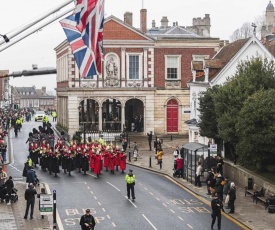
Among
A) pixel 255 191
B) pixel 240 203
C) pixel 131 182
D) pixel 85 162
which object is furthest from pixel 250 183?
Answer: pixel 85 162

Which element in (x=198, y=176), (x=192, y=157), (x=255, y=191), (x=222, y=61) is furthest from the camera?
(x=222, y=61)

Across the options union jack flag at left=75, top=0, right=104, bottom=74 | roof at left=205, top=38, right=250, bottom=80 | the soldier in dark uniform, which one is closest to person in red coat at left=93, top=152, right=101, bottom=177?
the soldier in dark uniform

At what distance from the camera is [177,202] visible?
30344mm

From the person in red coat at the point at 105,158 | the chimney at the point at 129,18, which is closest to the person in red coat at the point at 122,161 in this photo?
the person in red coat at the point at 105,158

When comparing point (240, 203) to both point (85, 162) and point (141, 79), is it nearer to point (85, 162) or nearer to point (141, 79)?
point (85, 162)

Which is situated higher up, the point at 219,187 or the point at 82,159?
the point at 82,159

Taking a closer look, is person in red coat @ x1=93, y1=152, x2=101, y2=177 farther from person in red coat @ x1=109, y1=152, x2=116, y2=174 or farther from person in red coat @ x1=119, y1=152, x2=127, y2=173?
person in red coat @ x1=119, y1=152, x2=127, y2=173

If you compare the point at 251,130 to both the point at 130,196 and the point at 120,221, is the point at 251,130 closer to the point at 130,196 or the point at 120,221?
the point at 130,196

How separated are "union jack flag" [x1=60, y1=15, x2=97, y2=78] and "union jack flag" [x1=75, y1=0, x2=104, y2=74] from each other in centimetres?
14

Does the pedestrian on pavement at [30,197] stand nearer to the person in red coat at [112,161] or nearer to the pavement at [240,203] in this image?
the pavement at [240,203]

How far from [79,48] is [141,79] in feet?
146

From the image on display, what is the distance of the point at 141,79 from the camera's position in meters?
63.2

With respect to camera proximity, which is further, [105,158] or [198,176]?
[105,158]

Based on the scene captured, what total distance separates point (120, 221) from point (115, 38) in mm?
37954
